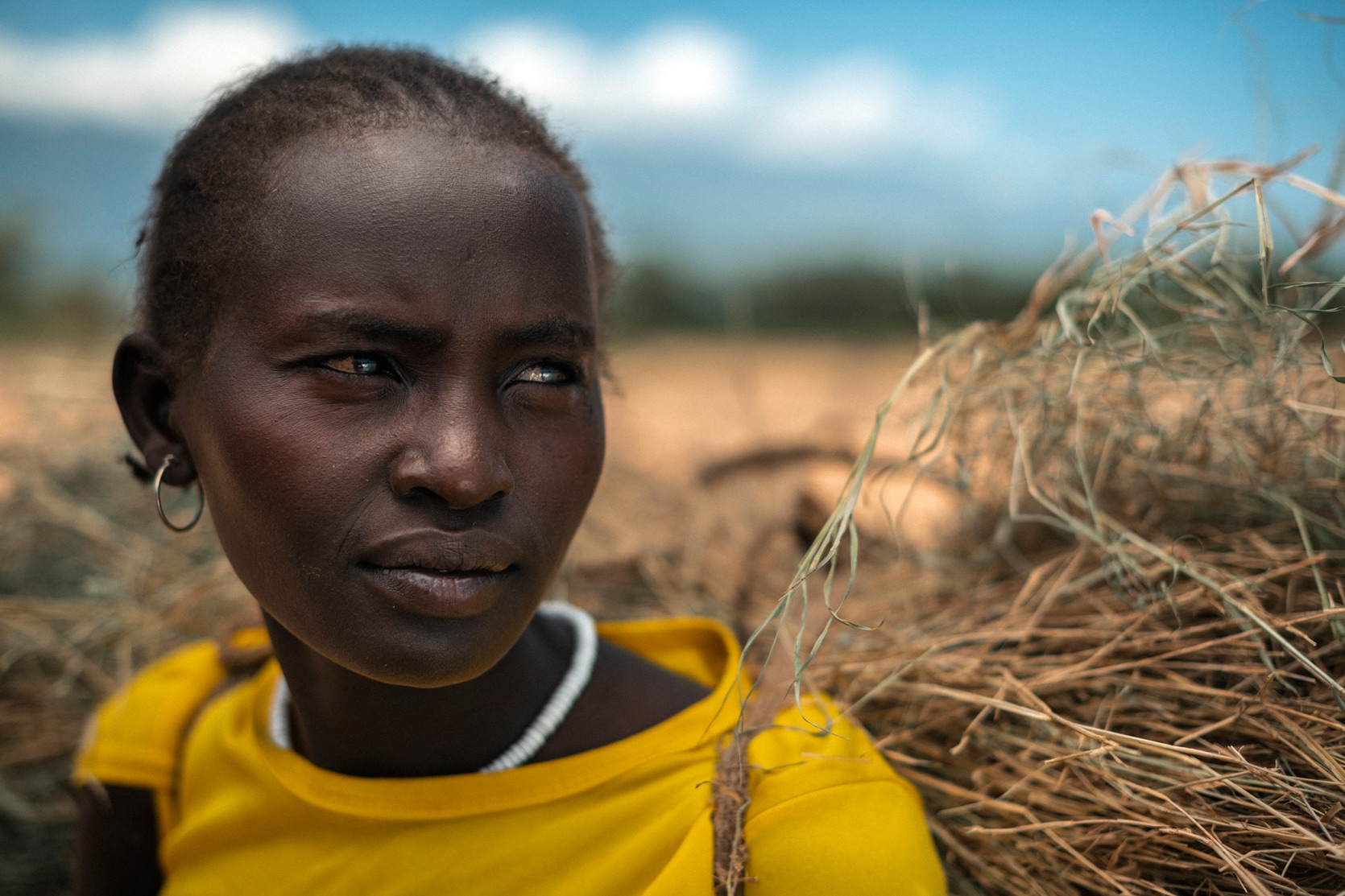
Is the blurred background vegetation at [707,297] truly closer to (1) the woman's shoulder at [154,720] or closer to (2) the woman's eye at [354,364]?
(1) the woman's shoulder at [154,720]

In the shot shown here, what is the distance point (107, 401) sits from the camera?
388cm

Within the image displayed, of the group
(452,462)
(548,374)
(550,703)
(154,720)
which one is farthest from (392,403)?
(154,720)

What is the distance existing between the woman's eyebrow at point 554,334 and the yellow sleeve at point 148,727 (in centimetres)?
122

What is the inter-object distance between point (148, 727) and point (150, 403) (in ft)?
2.53

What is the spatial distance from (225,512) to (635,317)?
10.0 meters

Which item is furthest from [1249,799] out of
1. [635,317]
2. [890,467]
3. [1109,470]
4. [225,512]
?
[635,317]

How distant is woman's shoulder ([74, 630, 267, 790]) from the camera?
5.81 feet

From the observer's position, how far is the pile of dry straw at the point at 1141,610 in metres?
1.25

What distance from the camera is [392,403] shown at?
1.15 m

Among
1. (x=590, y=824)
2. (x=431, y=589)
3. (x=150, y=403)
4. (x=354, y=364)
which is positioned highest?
(x=354, y=364)

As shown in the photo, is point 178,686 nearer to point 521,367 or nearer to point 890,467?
point 521,367

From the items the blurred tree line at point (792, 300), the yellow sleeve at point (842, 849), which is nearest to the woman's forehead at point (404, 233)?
the yellow sleeve at point (842, 849)

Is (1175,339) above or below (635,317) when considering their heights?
above

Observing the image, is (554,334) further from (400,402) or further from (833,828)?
(833,828)
